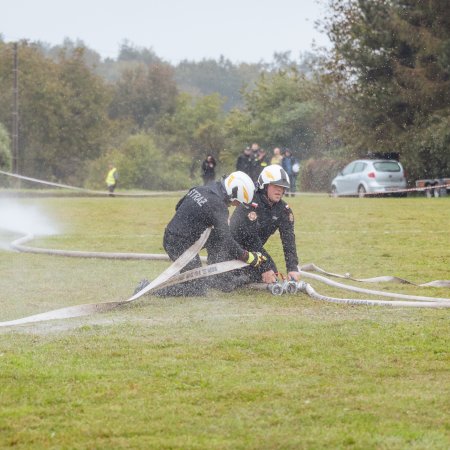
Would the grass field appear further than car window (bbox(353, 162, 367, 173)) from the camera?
No

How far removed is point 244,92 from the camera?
80812mm

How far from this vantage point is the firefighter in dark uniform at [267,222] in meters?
10.6

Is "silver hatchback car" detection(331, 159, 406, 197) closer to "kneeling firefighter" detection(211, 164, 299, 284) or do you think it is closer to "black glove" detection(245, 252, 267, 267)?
"kneeling firefighter" detection(211, 164, 299, 284)

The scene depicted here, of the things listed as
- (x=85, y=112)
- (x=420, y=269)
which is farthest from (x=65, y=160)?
(x=420, y=269)

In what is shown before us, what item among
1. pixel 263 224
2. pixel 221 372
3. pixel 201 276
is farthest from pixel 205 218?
pixel 221 372

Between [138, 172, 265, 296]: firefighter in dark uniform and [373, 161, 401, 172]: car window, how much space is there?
1112 inches

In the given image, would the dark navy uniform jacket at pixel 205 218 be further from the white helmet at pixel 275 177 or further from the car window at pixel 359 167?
the car window at pixel 359 167

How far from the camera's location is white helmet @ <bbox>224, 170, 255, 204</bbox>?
33.9ft

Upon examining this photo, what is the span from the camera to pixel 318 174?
174 ft

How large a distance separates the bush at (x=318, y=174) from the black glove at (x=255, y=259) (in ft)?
135

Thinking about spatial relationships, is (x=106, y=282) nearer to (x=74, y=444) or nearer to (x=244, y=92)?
(x=74, y=444)

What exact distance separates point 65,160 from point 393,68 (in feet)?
162

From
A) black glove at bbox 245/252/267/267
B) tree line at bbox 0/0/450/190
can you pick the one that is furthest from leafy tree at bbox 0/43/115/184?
black glove at bbox 245/252/267/267

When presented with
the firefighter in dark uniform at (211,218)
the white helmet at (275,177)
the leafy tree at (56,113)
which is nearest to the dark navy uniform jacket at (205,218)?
the firefighter in dark uniform at (211,218)
